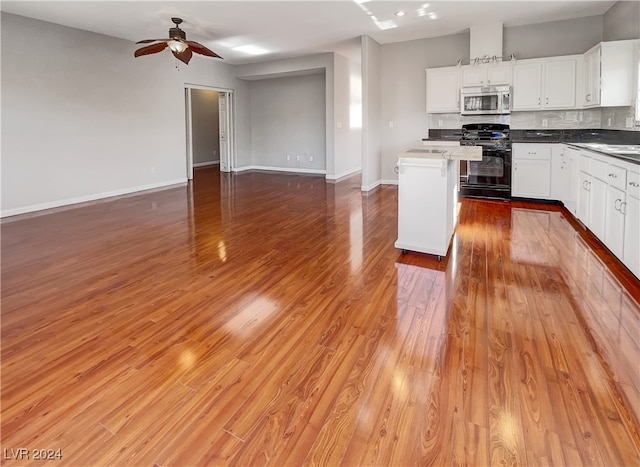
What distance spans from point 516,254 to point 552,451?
2.52m

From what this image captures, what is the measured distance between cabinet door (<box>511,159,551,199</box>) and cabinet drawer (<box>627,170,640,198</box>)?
2949mm

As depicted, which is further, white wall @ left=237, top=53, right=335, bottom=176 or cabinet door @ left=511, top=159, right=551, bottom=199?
white wall @ left=237, top=53, right=335, bottom=176

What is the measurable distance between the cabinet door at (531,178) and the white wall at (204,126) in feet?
26.1

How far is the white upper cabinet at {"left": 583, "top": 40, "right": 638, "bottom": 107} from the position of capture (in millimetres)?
4648

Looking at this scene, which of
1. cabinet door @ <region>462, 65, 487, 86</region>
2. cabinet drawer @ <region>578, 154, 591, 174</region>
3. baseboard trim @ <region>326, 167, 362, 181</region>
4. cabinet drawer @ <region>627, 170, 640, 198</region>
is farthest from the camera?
baseboard trim @ <region>326, 167, 362, 181</region>

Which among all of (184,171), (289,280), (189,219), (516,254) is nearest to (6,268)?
(189,219)

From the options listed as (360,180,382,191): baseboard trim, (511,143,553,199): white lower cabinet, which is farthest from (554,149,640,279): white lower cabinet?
(360,180,382,191): baseboard trim

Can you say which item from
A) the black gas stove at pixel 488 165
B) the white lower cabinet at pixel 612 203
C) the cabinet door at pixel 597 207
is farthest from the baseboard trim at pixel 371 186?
the cabinet door at pixel 597 207

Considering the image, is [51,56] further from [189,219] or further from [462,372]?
[462,372]

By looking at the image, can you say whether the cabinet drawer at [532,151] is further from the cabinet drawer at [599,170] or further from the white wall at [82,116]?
A: the white wall at [82,116]

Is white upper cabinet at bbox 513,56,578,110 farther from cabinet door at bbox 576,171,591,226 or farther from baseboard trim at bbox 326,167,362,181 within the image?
baseboard trim at bbox 326,167,362,181

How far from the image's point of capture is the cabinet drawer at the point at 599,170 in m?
3.57

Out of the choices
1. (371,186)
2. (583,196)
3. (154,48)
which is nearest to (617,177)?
(583,196)

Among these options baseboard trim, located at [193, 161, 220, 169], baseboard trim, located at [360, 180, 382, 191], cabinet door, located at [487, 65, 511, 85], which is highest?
cabinet door, located at [487, 65, 511, 85]
